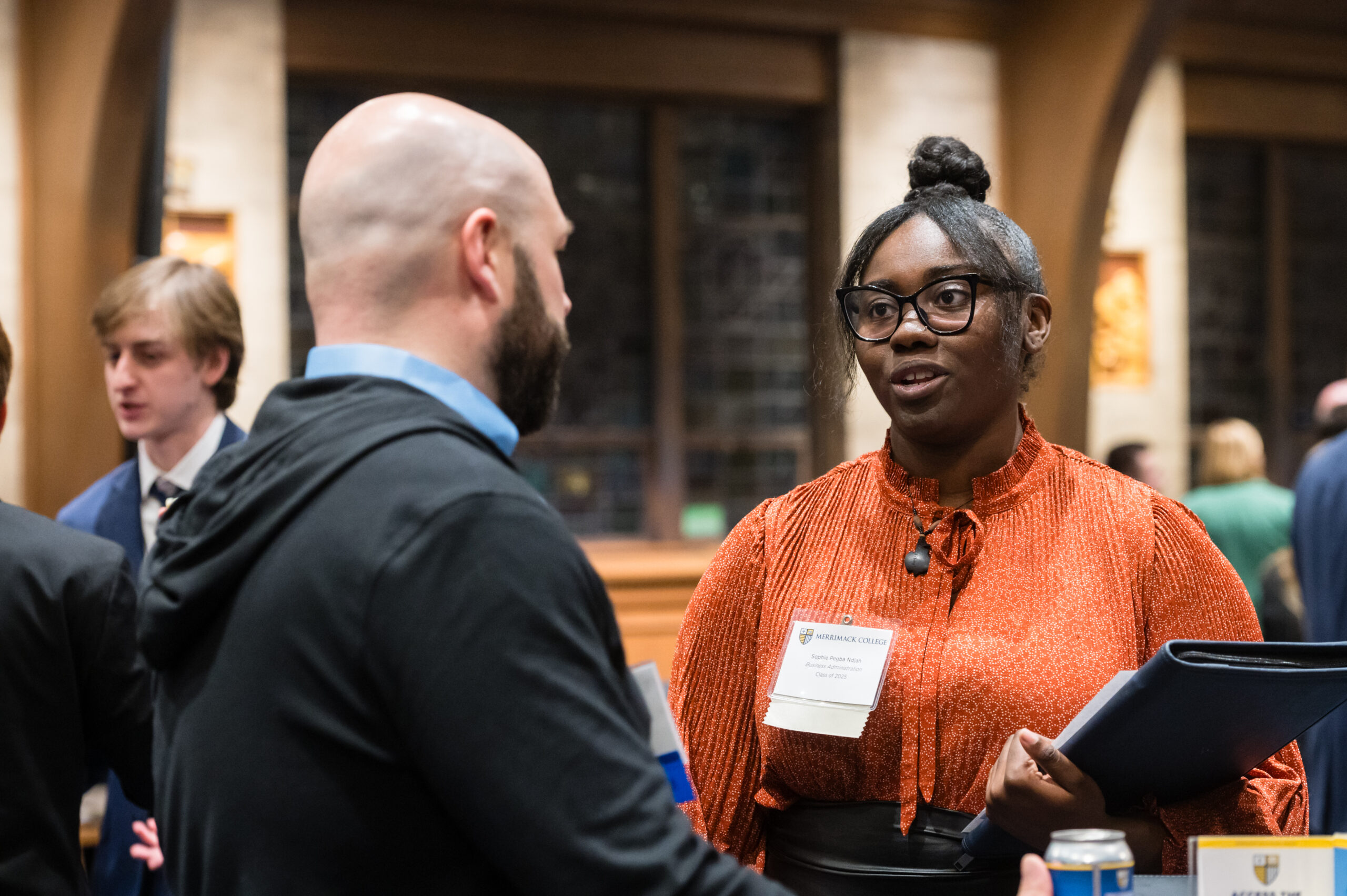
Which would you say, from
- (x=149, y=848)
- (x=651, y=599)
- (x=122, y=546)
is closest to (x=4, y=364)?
(x=122, y=546)

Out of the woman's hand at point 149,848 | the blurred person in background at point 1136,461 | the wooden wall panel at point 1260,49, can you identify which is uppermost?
the wooden wall panel at point 1260,49

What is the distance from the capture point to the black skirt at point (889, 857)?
150cm

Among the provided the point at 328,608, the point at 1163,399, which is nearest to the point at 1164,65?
the point at 1163,399

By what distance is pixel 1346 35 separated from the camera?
684 centimetres

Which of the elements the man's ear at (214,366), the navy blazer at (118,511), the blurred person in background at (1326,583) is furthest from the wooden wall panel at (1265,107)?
the navy blazer at (118,511)

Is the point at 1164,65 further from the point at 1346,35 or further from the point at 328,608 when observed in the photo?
the point at 328,608

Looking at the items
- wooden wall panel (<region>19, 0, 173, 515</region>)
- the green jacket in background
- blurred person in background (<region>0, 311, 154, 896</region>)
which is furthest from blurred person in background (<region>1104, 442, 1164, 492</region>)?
blurred person in background (<region>0, 311, 154, 896</region>)

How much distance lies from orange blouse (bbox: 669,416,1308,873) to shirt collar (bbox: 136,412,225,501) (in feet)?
3.68

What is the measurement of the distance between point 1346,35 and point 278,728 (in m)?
7.41

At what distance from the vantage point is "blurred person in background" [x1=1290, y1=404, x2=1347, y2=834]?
9.40 feet

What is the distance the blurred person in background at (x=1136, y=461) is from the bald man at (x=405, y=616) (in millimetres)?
4537

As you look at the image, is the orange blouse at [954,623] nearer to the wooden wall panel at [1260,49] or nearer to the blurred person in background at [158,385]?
the blurred person in background at [158,385]

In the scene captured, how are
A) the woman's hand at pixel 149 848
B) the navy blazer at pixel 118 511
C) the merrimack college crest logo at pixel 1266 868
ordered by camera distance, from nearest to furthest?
1. the merrimack college crest logo at pixel 1266 868
2. the woman's hand at pixel 149 848
3. the navy blazer at pixel 118 511

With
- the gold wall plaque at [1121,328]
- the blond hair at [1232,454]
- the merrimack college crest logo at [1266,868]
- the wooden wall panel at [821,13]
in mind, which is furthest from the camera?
the gold wall plaque at [1121,328]
